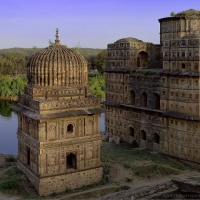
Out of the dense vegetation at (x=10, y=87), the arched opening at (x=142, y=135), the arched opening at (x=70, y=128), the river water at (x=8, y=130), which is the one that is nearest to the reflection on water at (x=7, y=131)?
the river water at (x=8, y=130)

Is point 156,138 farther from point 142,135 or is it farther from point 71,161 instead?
point 71,161

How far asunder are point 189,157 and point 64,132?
7.70 meters

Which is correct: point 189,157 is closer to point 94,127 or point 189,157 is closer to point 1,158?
point 94,127

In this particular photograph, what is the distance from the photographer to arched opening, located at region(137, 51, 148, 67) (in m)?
25.0

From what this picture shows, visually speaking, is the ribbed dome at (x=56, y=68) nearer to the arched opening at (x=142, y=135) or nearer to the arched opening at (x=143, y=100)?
the arched opening at (x=143, y=100)

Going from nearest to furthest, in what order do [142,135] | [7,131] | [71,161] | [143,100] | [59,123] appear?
1. [59,123]
2. [71,161]
3. [143,100]
4. [142,135]
5. [7,131]

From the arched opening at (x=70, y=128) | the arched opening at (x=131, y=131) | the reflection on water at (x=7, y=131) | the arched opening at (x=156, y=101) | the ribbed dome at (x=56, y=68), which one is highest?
the ribbed dome at (x=56, y=68)

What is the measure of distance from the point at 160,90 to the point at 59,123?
Answer: 7781 mm

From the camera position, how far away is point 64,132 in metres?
15.8

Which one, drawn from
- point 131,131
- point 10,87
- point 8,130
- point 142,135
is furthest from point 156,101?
point 10,87

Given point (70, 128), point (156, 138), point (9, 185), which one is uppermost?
point (70, 128)

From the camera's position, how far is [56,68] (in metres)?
15.9

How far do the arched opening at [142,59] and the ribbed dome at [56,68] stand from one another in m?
9.04

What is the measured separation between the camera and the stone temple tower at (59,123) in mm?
15430
